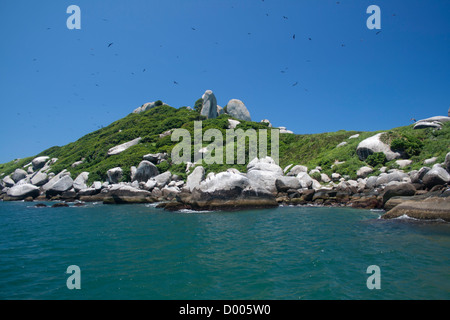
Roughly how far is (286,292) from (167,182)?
101 feet

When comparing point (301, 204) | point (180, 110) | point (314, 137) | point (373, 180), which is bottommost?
point (301, 204)

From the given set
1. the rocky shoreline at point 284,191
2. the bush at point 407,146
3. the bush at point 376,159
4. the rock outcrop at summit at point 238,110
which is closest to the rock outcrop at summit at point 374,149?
the bush at point 376,159

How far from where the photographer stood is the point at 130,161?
4281 centimetres

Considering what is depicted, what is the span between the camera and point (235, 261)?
7.64 metres

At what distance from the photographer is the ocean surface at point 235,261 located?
19.0ft

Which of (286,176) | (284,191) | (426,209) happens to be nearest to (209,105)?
(286,176)

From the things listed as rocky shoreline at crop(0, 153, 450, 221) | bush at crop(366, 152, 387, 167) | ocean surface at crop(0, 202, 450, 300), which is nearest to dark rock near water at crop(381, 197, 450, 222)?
rocky shoreline at crop(0, 153, 450, 221)

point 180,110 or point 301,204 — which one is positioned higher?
point 180,110

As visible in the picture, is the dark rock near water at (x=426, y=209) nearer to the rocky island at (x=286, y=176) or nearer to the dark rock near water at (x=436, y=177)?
the rocky island at (x=286, y=176)

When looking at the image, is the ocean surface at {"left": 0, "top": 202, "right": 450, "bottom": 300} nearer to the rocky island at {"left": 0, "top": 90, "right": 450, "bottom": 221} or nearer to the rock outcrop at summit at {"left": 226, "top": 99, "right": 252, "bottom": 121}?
the rocky island at {"left": 0, "top": 90, "right": 450, "bottom": 221}

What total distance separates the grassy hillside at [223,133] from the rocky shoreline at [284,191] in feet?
11.1

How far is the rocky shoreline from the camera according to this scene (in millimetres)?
14793
